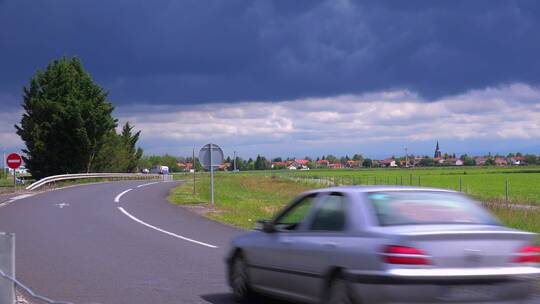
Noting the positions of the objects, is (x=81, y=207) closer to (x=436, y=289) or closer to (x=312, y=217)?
(x=312, y=217)

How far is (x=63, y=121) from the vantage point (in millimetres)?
74562

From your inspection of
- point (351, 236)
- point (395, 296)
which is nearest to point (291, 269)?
point (351, 236)

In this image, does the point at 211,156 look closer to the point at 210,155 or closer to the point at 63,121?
the point at 210,155

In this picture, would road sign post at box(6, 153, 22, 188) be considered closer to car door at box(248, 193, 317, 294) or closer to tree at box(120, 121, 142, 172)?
car door at box(248, 193, 317, 294)

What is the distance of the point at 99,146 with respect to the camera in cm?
7694

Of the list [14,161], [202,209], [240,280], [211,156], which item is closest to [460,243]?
[240,280]

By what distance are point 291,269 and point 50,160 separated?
7108 cm

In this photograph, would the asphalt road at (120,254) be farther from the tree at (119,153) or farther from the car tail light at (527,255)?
the tree at (119,153)

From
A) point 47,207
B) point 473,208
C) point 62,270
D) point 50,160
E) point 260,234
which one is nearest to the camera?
point 473,208

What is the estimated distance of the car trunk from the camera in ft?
22.7

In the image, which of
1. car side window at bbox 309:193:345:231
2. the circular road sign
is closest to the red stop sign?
the circular road sign

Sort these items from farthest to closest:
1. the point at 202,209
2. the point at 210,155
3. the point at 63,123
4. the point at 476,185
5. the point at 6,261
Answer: the point at 63,123 → the point at 476,185 → the point at 210,155 → the point at 202,209 → the point at 6,261

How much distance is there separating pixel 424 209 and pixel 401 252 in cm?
89

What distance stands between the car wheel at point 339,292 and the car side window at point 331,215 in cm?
56
